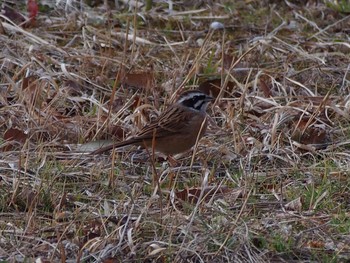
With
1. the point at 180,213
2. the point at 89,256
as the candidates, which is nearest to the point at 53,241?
the point at 89,256

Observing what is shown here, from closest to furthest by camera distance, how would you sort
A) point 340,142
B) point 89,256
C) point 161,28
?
point 89,256
point 340,142
point 161,28

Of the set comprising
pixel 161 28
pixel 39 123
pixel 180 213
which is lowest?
pixel 161 28

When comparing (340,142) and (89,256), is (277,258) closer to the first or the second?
(89,256)

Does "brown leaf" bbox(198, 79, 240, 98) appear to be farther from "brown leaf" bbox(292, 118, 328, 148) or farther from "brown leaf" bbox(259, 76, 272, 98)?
"brown leaf" bbox(292, 118, 328, 148)

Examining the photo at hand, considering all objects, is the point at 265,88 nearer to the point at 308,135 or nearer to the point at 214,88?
the point at 214,88

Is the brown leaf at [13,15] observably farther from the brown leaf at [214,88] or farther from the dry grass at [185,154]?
the brown leaf at [214,88]

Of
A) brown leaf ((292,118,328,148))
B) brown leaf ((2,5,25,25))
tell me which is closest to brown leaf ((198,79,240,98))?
brown leaf ((292,118,328,148))

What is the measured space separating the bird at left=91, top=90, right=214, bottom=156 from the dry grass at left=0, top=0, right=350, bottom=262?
111 mm

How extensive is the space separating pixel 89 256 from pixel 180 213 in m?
0.63

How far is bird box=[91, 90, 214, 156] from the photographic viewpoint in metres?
6.70

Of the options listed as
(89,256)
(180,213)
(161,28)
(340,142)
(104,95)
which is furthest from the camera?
(161,28)

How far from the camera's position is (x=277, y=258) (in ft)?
16.4

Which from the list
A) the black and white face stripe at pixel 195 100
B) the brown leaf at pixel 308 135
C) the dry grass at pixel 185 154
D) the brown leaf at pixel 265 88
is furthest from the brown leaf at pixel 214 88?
the brown leaf at pixel 308 135

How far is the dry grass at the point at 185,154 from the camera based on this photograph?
5059 mm
